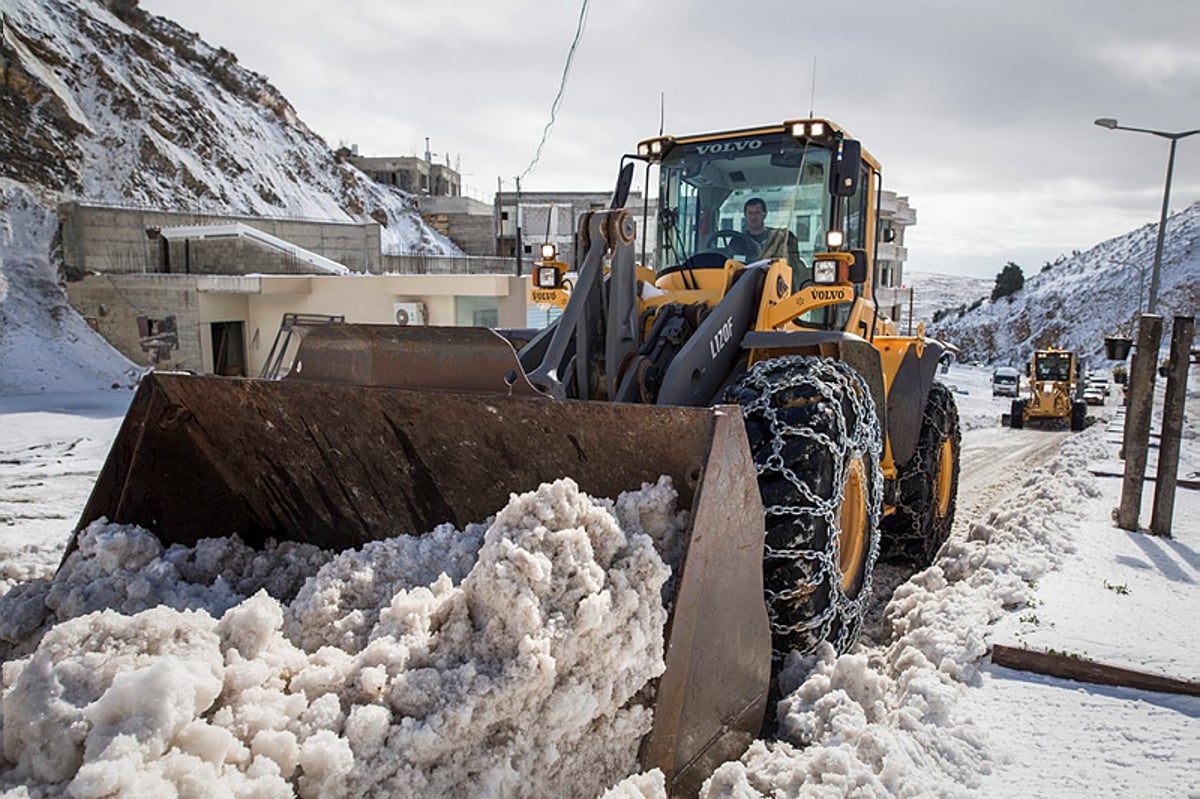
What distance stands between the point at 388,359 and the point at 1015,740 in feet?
8.56

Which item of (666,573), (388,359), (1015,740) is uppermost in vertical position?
(388,359)

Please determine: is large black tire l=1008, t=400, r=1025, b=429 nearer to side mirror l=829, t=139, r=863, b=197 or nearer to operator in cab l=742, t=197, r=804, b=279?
operator in cab l=742, t=197, r=804, b=279

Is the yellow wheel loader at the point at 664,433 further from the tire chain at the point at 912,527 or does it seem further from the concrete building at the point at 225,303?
the concrete building at the point at 225,303

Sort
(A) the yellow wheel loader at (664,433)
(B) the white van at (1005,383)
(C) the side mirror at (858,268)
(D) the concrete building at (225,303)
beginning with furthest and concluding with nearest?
1. (B) the white van at (1005,383)
2. (D) the concrete building at (225,303)
3. (C) the side mirror at (858,268)
4. (A) the yellow wheel loader at (664,433)

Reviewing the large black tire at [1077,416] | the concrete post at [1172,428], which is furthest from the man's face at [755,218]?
the large black tire at [1077,416]

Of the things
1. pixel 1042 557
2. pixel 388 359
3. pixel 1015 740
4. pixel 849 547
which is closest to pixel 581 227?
pixel 388 359

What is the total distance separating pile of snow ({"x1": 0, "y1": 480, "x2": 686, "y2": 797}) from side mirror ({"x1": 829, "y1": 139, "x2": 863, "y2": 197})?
2572 mm

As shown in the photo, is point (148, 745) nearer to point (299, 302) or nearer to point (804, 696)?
point (804, 696)

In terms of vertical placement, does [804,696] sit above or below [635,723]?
below

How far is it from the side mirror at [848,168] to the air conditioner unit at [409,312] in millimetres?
13758

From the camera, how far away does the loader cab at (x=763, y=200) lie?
4816 millimetres

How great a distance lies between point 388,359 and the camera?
3.26 metres

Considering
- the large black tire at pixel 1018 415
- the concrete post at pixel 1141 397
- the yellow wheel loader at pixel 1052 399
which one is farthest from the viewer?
the large black tire at pixel 1018 415

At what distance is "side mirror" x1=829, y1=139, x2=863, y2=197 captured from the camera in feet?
14.6
